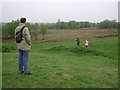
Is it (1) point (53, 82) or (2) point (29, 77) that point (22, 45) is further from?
(1) point (53, 82)

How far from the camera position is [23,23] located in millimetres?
6781

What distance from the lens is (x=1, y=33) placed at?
68.4 m

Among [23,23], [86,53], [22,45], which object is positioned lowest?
[86,53]

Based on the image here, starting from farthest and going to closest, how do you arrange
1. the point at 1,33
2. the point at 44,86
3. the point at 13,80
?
the point at 1,33, the point at 13,80, the point at 44,86

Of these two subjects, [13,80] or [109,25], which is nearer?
[13,80]

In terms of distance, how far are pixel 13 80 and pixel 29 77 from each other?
65cm

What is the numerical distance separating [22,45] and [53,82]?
6.05 ft

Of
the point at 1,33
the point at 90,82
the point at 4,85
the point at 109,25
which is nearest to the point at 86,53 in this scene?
the point at 90,82

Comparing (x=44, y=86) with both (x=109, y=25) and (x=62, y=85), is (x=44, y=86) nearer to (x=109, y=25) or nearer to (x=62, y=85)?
(x=62, y=85)

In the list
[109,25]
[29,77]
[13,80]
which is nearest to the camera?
[13,80]

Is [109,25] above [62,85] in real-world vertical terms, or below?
above

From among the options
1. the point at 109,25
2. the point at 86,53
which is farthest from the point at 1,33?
the point at 109,25

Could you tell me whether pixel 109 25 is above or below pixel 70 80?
above

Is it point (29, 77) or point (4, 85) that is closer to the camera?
point (4, 85)
